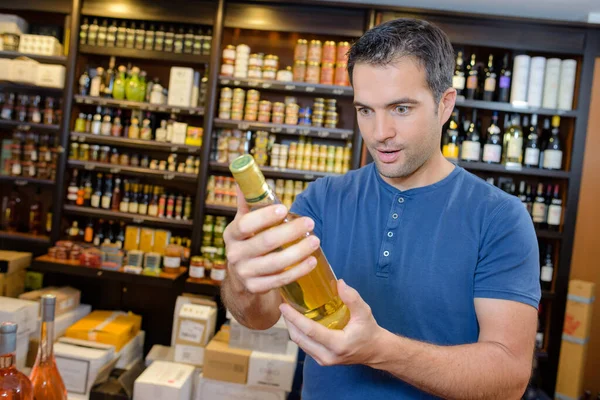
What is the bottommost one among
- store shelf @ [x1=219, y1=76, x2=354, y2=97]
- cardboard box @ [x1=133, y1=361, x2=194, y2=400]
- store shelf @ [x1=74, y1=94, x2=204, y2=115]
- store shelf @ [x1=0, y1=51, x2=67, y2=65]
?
cardboard box @ [x1=133, y1=361, x2=194, y2=400]

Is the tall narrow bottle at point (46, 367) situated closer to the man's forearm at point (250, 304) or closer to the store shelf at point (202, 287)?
the man's forearm at point (250, 304)

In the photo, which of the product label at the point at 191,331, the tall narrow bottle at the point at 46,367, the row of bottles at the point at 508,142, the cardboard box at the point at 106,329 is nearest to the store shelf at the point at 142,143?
the cardboard box at the point at 106,329

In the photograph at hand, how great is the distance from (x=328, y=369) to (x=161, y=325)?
3260 millimetres

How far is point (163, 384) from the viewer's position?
2.58 meters

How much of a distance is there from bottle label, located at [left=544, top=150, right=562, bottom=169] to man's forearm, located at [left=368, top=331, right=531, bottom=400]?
2.98 metres

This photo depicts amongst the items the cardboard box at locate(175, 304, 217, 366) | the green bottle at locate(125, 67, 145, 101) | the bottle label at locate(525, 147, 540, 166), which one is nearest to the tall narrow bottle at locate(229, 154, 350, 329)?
the cardboard box at locate(175, 304, 217, 366)

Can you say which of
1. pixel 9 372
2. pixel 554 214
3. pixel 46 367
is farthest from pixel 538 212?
pixel 9 372

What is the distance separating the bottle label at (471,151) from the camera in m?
3.66

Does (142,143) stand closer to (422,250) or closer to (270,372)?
(270,372)

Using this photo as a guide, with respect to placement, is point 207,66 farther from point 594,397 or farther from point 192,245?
point 594,397

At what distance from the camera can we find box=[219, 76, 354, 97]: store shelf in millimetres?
3718

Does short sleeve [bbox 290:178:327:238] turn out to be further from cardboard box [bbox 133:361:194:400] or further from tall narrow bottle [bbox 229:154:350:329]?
cardboard box [bbox 133:361:194:400]

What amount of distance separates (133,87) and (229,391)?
240 centimetres

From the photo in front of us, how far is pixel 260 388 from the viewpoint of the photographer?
281 cm
